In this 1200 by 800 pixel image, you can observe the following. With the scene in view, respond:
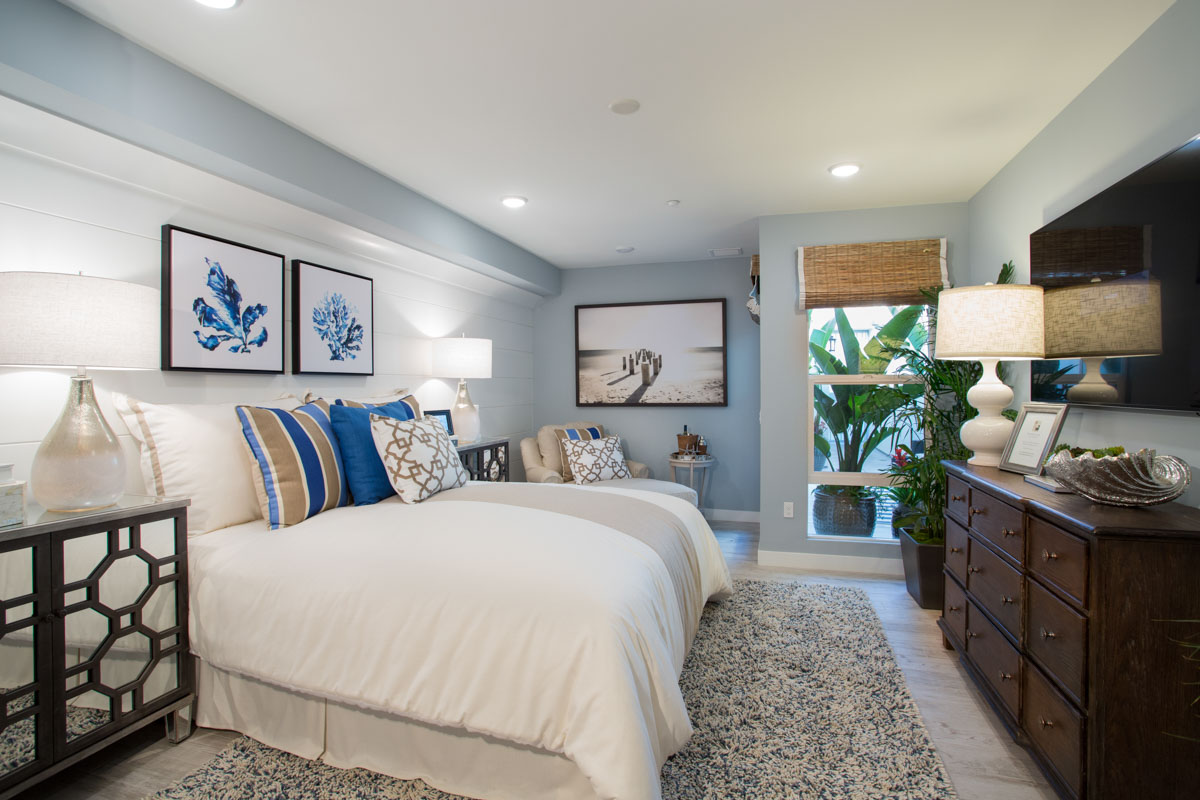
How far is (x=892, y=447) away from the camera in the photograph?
12.9 feet

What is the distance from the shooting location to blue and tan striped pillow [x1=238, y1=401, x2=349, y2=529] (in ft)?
7.32

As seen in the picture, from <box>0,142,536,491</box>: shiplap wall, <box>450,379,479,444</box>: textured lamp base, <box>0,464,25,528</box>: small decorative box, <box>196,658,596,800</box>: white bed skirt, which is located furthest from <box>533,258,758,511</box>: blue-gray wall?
<box>0,464,25,528</box>: small decorative box

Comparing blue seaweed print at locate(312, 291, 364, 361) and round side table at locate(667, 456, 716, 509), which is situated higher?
blue seaweed print at locate(312, 291, 364, 361)

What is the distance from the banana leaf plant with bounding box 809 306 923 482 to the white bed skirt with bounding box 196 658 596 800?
2.98m

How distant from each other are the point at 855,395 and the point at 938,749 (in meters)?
2.40

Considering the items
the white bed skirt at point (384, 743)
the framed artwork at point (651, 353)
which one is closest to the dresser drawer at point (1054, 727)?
Result: the white bed skirt at point (384, 743)

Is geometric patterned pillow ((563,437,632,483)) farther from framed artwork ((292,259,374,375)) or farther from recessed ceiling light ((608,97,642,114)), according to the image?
recessed ceiling light ((608,97,642,114))

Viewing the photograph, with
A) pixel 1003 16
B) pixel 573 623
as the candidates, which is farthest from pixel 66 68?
pixel 1003 16

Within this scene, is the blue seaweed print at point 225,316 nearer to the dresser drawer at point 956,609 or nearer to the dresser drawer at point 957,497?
the dresser drawer at point 957,497

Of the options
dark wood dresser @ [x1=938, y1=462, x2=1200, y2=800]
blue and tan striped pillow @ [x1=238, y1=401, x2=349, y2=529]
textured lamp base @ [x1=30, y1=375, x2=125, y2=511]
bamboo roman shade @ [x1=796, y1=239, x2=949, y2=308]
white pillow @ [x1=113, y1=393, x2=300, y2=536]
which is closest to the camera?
dark wood dresser @ [x1=938, y1=462, x2=1200, y2=800]

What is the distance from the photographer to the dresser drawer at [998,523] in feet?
6.21

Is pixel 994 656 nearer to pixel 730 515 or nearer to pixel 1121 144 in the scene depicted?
pixel 1121 144

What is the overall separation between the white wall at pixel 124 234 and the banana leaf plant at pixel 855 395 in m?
2.74

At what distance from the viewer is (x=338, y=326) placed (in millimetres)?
3320
